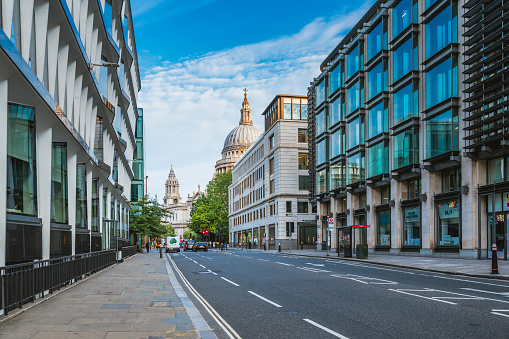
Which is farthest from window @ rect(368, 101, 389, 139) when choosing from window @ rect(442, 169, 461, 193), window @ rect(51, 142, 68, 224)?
window @ rect(51, 142, 68, 224)

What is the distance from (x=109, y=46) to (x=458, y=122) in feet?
66.9

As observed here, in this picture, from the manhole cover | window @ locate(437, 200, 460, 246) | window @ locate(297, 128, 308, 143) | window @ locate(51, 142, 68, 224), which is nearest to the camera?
the manhole cover

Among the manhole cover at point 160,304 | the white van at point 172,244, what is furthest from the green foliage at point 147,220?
the manhole cover at point 160,304

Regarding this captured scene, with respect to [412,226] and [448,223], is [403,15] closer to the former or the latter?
[412,226]

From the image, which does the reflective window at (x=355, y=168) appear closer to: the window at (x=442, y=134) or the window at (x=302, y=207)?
the window at (x=442, y=134)

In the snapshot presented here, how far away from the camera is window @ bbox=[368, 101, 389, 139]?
4131 cm

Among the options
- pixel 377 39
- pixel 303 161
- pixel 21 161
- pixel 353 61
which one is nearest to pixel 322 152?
pixel 353 61

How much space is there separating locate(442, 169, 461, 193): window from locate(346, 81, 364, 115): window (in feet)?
45.6

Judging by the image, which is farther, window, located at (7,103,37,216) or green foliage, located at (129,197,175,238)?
green foliage, located at (129,197,175,238)

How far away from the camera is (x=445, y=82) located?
32875 mm

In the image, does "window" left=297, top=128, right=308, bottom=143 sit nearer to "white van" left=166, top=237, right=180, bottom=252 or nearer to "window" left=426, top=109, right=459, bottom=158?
"white van" left=166, top=237, right=180, bottom=252

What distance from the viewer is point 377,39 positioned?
43125 millimetres

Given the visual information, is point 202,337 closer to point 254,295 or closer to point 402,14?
point 254,295

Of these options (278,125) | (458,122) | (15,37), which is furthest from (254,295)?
(278,125)
